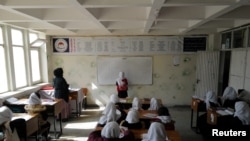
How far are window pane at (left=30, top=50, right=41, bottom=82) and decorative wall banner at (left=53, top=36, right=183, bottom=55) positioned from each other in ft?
2.06

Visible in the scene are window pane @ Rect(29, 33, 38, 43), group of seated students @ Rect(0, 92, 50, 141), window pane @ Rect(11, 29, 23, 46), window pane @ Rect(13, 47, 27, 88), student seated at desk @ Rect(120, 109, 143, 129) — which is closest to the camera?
group of seated students @ Rect(0, 92, 50, 141)

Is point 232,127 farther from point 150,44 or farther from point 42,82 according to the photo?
point 42,82

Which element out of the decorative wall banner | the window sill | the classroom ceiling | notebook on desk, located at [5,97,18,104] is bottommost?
notebook on desk, located at [5,97,18,104]

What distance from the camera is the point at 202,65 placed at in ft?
18.1

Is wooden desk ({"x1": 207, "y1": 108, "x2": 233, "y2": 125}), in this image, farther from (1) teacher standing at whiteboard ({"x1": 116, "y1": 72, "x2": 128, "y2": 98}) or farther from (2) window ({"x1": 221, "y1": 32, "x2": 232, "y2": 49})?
(1) teacher standing at whiteboard ({"x1": 116, "y1": 72, "x2": 128, "y2": 98})

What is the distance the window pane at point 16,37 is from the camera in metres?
4.40

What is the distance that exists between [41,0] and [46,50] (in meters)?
3.63

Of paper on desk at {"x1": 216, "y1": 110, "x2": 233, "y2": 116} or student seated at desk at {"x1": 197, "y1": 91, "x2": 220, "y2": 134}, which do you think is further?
student seated at desk at {"x1": 197, "y1": 91, "x2": 220, "y2": 134}

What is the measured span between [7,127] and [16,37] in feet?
9.63

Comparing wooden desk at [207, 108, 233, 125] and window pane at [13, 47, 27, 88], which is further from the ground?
window pane at [13, 47, 27, 88]

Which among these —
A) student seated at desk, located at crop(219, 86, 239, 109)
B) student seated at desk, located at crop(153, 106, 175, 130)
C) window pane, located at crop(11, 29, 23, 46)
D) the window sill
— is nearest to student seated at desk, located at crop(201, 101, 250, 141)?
student seated at desk, located at crop(219, 86, 239, 109)

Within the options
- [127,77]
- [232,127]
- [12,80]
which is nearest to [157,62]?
[127,77]

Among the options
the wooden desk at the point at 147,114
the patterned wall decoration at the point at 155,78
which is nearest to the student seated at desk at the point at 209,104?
the wooden desk at the point at 147,114

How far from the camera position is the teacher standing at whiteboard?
5656mm
